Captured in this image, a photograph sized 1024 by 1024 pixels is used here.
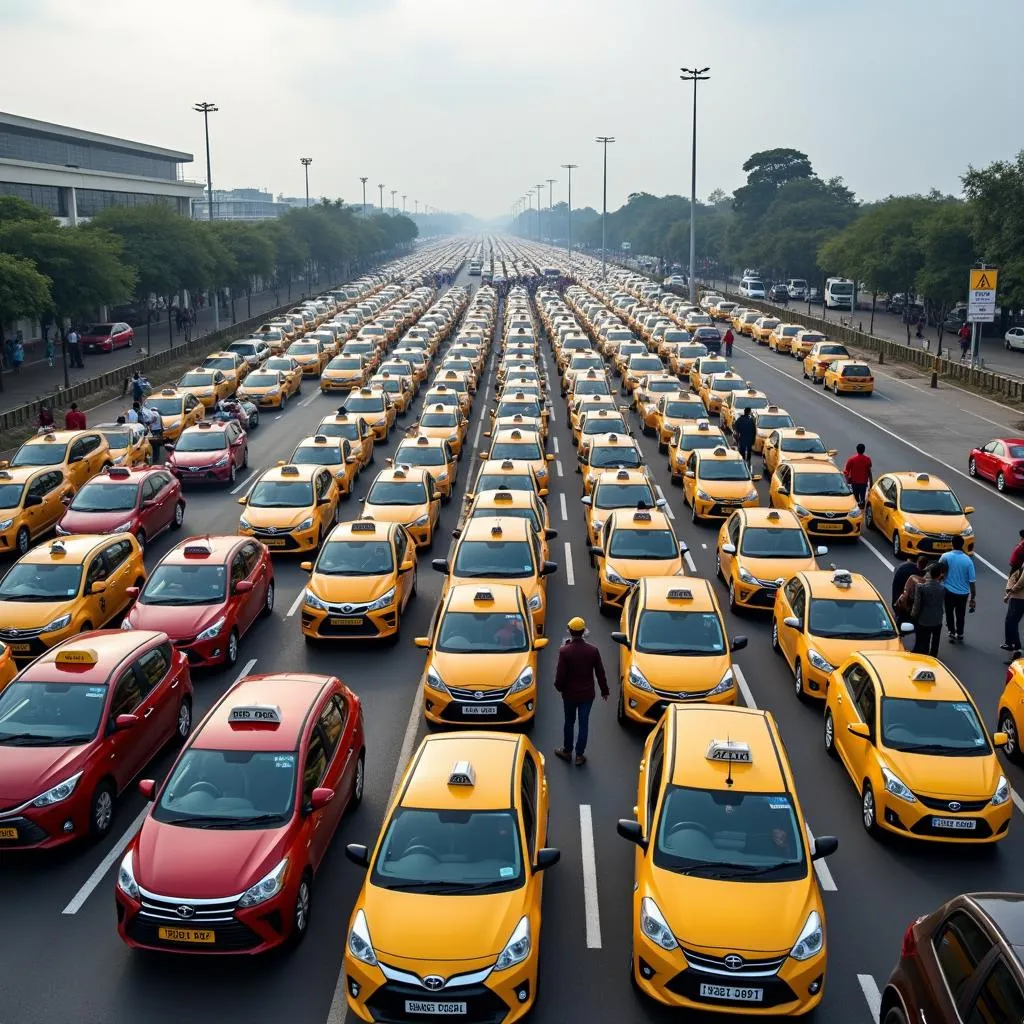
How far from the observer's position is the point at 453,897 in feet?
27.7

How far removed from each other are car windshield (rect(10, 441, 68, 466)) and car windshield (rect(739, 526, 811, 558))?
50.0 feet

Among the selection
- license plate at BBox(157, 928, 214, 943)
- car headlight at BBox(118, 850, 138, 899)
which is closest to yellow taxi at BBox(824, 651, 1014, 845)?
license plate at BBox(157, 928, 214, 943)

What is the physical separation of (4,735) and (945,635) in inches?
534

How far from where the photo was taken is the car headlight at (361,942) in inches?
316

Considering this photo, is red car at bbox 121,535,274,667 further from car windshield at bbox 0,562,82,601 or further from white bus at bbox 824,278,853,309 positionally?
white bus at bbox 824,278,853,309

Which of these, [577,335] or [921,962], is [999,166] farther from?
[921,962]

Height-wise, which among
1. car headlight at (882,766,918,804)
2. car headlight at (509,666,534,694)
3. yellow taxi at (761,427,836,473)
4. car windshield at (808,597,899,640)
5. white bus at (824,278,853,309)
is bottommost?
car headlight at (882,766,918,804)

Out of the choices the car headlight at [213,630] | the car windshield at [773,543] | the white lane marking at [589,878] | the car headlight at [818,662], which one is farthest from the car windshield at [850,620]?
the car headlight at [213,630]

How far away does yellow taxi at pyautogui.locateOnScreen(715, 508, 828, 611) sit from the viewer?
17828 millimetres

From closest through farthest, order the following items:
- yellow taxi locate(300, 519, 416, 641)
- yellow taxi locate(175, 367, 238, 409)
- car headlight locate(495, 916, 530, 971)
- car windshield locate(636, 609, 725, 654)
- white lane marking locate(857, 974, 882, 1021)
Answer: car headlight locate(495, 916, 530, 971) → white lane marking locate(857, 974, 882, 1021) → car windshield locate(636, 609, 725, 654) → yellow taxi locate(300, 519, 416, 641) → yellow taxi locate(175, 367, 238, 409)

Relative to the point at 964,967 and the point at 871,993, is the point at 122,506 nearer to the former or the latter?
the point at 871,993

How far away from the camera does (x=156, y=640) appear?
1314cm

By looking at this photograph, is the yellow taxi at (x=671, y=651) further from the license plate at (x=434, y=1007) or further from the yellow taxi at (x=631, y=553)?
the license plate at (x=434, y=1007)

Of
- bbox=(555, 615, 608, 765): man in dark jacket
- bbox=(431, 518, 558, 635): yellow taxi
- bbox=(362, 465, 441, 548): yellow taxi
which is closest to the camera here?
bbox=(555, 615, 608, 765): man in dark jacket
